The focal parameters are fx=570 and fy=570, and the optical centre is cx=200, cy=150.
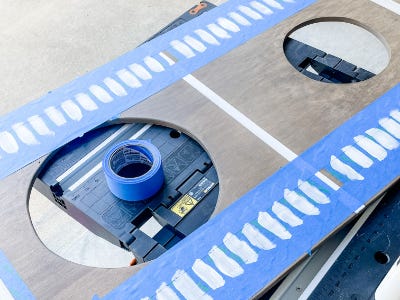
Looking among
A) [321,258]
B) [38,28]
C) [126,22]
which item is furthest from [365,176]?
[38,28]

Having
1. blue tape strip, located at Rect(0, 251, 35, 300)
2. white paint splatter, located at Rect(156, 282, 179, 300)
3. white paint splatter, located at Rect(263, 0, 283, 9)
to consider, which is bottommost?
white paint splatter, located at Rect(156, 282, 179, 300)

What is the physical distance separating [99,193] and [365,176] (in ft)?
1.76

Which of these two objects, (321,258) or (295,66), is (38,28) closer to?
(295,66)

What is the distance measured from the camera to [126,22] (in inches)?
100

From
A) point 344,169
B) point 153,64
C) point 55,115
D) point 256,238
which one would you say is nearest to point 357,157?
point 344,169

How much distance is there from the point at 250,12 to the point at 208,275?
77cm

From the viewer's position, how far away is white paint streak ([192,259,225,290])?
38.7 inches

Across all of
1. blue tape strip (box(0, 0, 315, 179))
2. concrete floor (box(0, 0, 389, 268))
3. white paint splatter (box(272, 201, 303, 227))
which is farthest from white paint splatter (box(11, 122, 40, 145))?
concrete floor (box(0, 0, 389, 268))

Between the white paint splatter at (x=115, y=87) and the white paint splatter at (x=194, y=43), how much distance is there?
22 centimetres

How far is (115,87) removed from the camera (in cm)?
131

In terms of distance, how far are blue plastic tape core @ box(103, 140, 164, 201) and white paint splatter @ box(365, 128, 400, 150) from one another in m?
0.46

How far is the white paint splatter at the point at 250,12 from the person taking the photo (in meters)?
1.47

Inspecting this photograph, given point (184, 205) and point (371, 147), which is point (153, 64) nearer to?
point (184, 205)

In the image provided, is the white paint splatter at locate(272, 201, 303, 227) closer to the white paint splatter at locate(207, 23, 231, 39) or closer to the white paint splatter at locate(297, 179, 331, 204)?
the white paint splatter at locate(297, 179, 331, 204)
